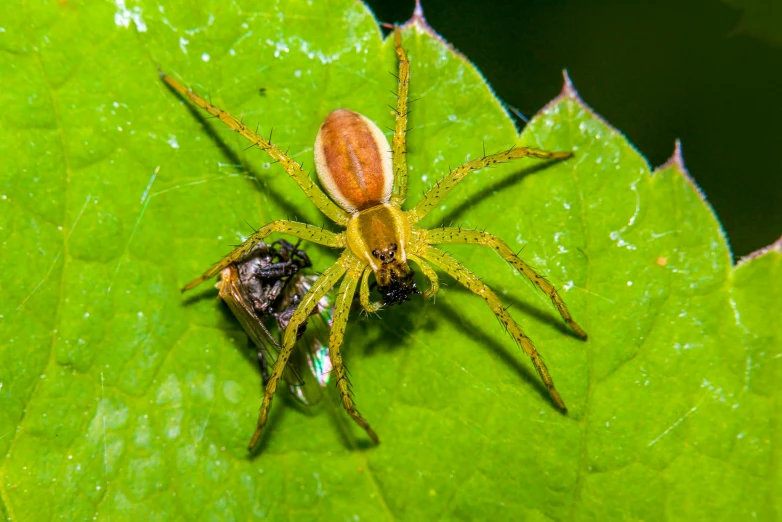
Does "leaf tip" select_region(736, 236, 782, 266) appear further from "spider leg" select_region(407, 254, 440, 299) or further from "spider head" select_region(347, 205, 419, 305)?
"spider head" select_region(347, 205, 419, 305)

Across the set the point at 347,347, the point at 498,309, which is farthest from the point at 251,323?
the point at 498,309

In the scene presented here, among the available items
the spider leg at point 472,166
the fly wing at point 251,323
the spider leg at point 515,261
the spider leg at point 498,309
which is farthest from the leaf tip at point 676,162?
the fly wing at point 251,323

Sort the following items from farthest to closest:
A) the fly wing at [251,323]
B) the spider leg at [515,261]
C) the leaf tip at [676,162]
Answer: the fly wing at [251,323] < the spider leg at [515,261] < the leaf tip at [676,162]

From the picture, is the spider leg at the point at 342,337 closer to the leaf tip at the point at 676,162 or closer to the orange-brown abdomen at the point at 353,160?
the orange-brown abdomen at the point at 353,160

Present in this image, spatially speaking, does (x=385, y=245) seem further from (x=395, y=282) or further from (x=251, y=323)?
(x=251, y=323)

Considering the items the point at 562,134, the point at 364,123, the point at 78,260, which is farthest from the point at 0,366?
the point at 562,134

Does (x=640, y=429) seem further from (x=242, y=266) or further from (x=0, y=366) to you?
(x=0, y=366)
